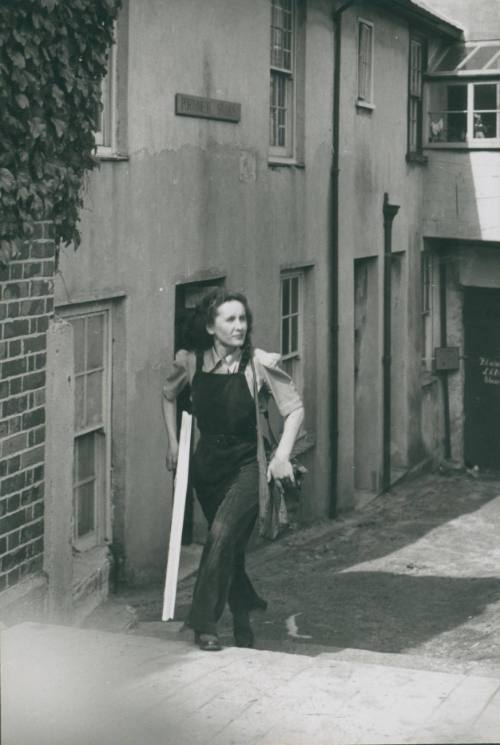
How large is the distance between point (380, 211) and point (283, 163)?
3.76 meters

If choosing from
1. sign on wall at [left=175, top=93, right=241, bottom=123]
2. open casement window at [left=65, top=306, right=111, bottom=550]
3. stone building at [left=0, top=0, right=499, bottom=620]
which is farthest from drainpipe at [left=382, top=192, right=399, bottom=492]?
open casement window at [left=65, top=306, right=111, bottom=550]

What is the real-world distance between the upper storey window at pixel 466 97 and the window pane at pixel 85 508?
10.9m

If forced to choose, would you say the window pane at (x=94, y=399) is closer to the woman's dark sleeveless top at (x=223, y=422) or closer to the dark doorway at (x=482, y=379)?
the woman's dark sleeveless top at (x=223, y=422)

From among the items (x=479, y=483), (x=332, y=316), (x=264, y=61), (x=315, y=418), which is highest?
(x=264, y=61)

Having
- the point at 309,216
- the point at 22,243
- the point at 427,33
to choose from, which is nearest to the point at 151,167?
the point at 22,243

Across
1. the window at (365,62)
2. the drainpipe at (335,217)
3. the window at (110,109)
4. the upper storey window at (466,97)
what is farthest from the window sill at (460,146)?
the window at (110,109)

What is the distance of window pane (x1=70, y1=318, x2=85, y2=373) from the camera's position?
9680 mm

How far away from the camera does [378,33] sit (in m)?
17.0

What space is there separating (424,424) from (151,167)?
1029cm

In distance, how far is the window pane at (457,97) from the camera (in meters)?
19.7

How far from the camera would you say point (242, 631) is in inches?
310

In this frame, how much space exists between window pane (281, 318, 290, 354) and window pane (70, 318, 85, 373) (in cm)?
493

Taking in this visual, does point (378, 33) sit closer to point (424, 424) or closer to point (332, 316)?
point (332, 316)

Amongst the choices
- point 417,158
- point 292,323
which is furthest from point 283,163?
point 417,158
